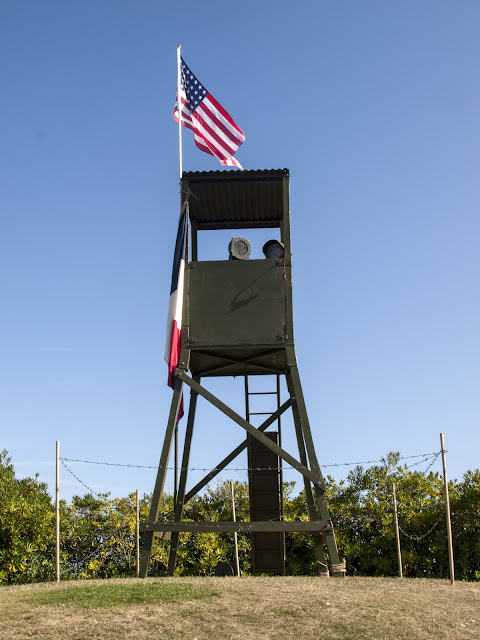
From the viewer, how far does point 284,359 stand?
62.5 ft

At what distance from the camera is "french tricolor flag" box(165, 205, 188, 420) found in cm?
1748

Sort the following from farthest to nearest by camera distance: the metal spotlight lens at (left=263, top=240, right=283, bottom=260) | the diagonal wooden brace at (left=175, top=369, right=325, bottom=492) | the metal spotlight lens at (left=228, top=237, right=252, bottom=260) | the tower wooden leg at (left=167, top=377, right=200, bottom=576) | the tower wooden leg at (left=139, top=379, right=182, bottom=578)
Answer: the tower wooden leg at (left=167, top=377, right=200, bottom=576) < the metal spotlight lens at (left=263, top=240, right=283, bottom=260) < the metal spotlight lens at (left=228, top=237, right=252, bottom=260) < the diagonal wooden brace at (left=175, top=369, right=325, bottom=492) < the tower wooden leg at (left=139, top=379, right=182, bottom=578)

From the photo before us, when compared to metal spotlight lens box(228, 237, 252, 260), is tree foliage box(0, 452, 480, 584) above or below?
below

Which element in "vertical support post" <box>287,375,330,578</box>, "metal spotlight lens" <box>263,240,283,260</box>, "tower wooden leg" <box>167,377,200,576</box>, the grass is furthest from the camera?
"tower wooden leg" <box>167,377,200,576</box>

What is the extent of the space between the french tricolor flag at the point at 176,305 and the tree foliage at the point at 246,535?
837cm

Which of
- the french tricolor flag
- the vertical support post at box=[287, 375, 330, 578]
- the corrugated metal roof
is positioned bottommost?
the vertical support post at box=[287, 375, 330, 578]

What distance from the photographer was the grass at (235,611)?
11.4 meters

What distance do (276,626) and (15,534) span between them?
1377 cm

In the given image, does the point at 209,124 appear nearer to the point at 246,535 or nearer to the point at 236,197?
the point at 236,197

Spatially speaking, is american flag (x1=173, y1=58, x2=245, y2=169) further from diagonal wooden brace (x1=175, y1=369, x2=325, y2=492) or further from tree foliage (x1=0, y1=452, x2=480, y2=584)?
tree foliage (x1=0, y1=452, x2=480, y2=584)

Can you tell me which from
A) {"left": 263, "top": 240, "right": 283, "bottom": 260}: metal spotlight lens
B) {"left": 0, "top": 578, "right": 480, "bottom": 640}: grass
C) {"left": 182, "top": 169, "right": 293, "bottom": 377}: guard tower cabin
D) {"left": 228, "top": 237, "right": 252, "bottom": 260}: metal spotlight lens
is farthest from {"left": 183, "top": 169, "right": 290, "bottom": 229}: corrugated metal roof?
{"left": 0, "top": 578, "right": 480, "bottom": 640}: grass

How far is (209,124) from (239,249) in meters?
3.39

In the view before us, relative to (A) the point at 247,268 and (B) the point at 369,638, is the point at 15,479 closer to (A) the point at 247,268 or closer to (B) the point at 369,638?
(A) the point at 247,268

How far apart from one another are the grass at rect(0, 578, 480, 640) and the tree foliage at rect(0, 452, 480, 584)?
28.1ft
